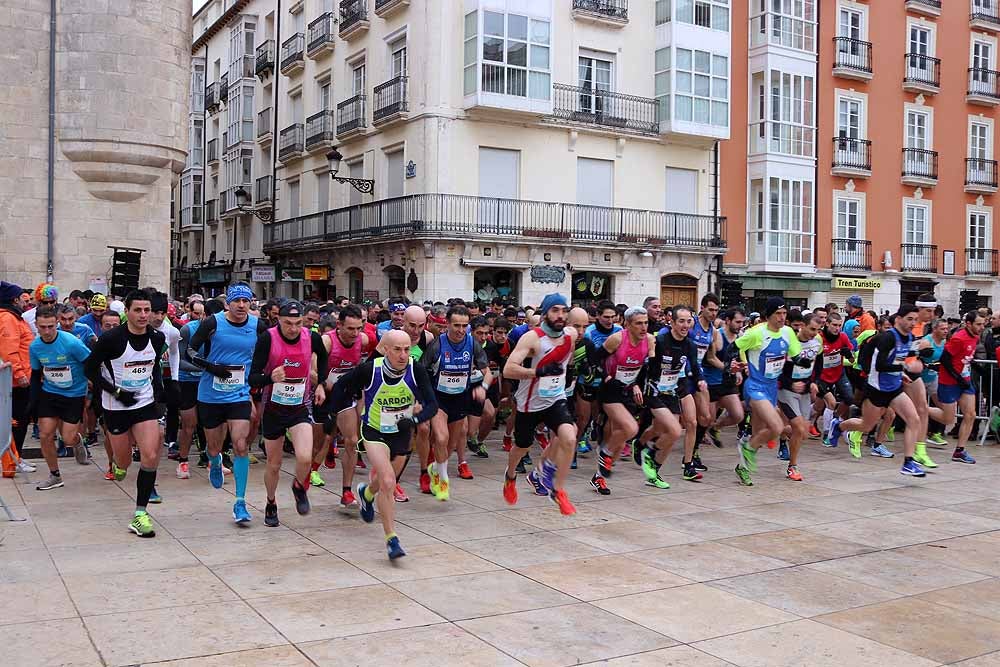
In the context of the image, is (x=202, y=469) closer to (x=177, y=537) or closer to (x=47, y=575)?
(x=177, y=537)

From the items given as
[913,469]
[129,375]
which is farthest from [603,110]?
[129,375]

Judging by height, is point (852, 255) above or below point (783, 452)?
above

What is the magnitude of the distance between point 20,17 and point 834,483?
17814 mm

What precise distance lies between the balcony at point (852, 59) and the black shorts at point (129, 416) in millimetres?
28698

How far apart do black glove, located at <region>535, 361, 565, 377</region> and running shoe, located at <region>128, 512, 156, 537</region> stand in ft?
11.2

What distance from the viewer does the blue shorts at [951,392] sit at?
12406 millimetres

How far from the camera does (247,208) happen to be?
112 ft

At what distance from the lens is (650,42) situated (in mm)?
28719

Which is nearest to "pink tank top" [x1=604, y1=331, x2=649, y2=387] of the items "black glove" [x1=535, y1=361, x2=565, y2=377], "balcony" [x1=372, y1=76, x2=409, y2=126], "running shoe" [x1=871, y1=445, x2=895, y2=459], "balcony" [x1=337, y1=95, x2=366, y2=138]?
"black glove" [x1=535, y1=361, x2=565, y2=377]

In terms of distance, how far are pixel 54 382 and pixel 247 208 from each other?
26.0 meters

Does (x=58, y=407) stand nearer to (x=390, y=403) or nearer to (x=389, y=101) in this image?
(x=390, y=403)

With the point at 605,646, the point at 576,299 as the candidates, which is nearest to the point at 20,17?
the point at 576,299

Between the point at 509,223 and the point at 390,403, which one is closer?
the point at 390,403

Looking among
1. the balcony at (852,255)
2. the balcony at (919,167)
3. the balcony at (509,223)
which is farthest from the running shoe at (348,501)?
the balcony at (919,167)
